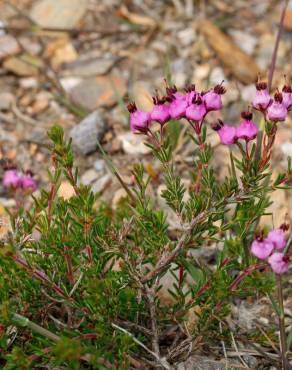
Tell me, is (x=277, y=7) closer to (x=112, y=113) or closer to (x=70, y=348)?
(x=112, y=113)

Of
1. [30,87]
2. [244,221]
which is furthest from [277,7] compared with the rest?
[244,221]

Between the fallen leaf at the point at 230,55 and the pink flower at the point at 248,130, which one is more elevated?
the pink flower at the point at 248,130

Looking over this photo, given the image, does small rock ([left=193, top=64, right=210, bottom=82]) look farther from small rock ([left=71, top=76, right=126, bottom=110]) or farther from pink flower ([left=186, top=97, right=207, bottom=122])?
pink flower ([left=186, top=97, right=207, bottom=122])

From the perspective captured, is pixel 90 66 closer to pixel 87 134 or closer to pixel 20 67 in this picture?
pixel 20 67

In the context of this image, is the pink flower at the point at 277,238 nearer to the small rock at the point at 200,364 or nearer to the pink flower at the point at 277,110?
the pink flower at the point at 277,110

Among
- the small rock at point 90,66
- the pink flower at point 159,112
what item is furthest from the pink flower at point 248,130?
the small rock at point 90,66

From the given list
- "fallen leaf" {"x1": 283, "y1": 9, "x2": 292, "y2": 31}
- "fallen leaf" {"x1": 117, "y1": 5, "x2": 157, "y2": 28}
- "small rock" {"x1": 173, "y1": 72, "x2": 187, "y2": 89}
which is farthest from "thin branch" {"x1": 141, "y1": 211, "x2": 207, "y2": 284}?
"fallen leaf" {"x1": 283, "y1": 9, "x2": 292, "y2": 31}

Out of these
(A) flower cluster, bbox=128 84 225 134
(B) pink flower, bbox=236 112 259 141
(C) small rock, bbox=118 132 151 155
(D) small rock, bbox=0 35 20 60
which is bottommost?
(C) small rock, bbox=118 132 151 155
